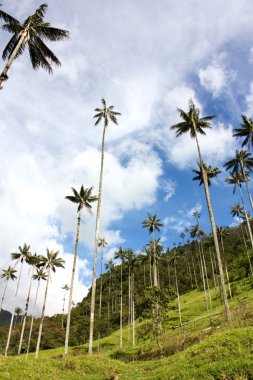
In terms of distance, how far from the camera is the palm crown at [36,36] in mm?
19078

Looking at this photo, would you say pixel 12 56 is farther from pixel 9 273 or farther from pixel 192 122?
pixel 9 273

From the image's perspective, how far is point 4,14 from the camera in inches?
705

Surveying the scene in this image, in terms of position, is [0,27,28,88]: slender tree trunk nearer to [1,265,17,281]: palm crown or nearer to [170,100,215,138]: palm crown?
[170,100,215,138]: palm crown

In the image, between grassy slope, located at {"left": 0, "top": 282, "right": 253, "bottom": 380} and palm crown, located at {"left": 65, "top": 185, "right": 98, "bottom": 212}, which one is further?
palm crown, located at {"left": 65, "top": 185, "right": 98, "bottom": 212}

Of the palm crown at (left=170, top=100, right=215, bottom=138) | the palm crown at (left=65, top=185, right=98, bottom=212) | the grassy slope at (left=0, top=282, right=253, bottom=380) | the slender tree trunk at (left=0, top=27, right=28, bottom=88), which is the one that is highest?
the palm crown at (left=170, top=100, right=215, bottom=138)

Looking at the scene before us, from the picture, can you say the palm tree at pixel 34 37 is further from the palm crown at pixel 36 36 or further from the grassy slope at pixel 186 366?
the grassy slope at pixel 186 366

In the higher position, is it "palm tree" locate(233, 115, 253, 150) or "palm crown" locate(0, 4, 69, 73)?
"palm tree" locate(233, 115, 253, 150)

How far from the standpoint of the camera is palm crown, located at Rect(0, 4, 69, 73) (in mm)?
19078

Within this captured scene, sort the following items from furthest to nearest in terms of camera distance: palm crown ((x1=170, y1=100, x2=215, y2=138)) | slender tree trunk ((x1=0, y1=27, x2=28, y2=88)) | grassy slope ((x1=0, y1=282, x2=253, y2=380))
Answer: palm crown ((x1=170, y1=100, x2=215, y2=138)), slender tree trunk ((x1=0, y1=27, x2=28, y2=88)), grassy slope ((x1=0, y1=282, x2=253, y2=380))

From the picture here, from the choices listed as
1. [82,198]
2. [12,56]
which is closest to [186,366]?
[12,56]

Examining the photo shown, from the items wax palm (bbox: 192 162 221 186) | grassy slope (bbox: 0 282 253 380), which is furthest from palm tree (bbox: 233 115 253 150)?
grassy slope (bbox: 0 282 253 380)

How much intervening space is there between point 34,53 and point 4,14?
2.77 metres

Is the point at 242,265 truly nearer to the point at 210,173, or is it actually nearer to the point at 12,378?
→ the point at 210,173

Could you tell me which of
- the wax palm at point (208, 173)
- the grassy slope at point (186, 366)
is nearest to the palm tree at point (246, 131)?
the wax palm at point (208, 173)
